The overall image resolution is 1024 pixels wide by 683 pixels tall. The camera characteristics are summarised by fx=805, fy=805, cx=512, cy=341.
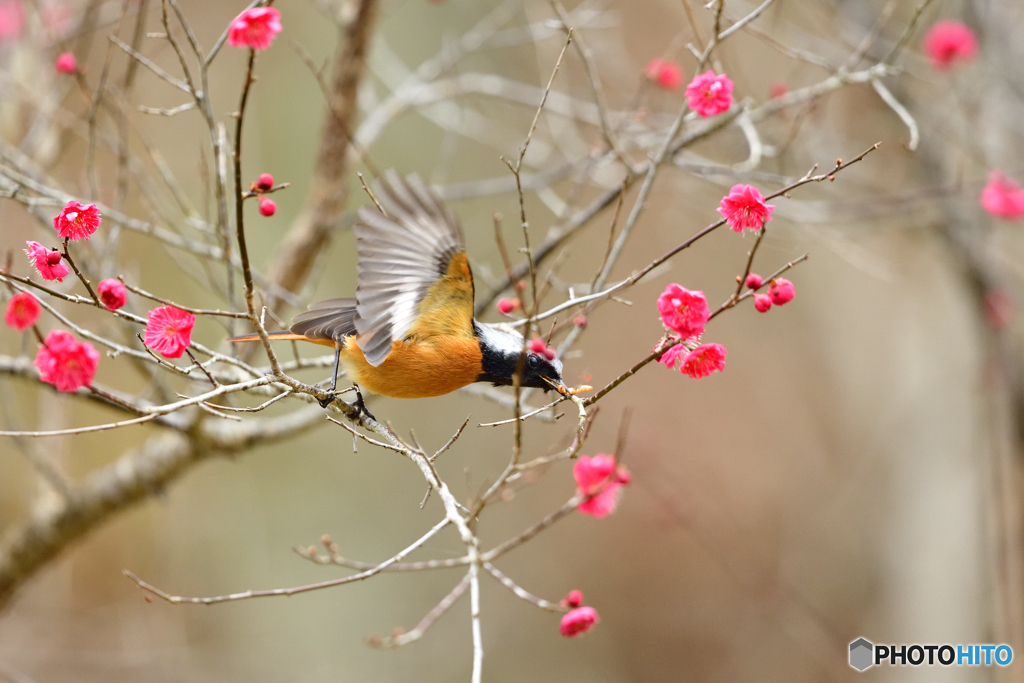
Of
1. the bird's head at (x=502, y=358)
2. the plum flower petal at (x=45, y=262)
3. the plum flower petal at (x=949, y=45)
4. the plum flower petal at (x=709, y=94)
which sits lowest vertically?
the plum flower petal at (x=45, y=262)

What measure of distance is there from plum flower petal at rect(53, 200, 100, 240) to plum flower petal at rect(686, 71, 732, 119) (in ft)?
4.79

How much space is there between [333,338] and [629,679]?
649 centimetres

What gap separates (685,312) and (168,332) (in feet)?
3.72

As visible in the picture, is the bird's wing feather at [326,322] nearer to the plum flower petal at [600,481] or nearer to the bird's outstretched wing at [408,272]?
the bird's outstretched wing at [408,272]

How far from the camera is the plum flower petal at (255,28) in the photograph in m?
1.77

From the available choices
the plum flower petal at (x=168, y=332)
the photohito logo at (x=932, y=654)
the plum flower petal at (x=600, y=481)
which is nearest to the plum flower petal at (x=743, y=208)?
the plum flower petal at (x=600, y=481)

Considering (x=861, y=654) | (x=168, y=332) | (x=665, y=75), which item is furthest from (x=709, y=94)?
(x=861, y=654)

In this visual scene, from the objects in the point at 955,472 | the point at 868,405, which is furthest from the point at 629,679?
the point at 955,472

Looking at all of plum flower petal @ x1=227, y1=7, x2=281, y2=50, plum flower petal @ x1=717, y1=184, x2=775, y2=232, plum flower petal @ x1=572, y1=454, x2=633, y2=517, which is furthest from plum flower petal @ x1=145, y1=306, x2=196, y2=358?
plum flower petal @ x1=717, y1=184, x2=775, y2=232

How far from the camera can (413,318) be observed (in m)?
2.35

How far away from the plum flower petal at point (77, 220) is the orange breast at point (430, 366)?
848 mm

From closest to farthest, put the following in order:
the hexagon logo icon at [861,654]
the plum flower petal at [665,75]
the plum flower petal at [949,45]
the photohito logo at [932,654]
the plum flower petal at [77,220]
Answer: the plum flower petal at [77,220]
the plum flower petal at [665,75]
the plum flower petal at [949,45]
the hexagon logo icon at [861,654]
the photohito logo at [932,654]

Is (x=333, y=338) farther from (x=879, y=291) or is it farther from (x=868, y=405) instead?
(x=868, y=405)

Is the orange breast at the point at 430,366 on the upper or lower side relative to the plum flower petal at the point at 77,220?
upper
